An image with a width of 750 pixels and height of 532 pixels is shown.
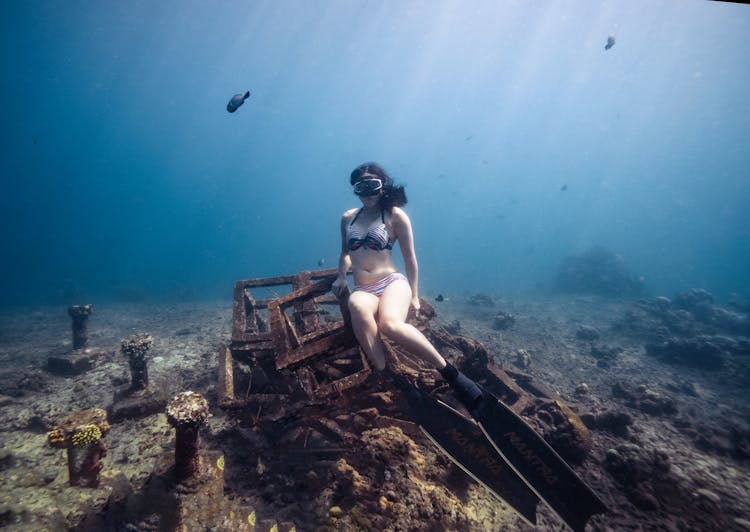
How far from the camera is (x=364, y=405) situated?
4.26m

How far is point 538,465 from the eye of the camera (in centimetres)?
356

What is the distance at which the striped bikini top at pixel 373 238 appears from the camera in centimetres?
457

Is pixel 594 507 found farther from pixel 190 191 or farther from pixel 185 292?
pixel 190 191

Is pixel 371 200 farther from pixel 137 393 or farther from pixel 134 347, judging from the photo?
pixel 137 393

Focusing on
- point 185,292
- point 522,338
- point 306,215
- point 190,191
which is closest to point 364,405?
point 522,338

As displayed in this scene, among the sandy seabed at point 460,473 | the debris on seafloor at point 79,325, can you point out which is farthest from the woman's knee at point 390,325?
the debris on seafloor at point 79,325

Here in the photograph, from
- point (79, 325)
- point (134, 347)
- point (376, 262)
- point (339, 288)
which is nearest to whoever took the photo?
point (339, 288)

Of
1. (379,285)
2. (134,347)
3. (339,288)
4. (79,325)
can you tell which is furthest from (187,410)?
(79,325)

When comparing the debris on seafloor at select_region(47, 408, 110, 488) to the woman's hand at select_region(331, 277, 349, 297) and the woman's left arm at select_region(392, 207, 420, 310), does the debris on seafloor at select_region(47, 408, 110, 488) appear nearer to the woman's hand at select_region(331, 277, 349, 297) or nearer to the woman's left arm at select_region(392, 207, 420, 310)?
the woman's hand at select_region(331, 277, 349, 297)

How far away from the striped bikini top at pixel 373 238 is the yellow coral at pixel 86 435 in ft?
12.0

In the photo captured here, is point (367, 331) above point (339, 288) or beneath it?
beneath

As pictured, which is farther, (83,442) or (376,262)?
(376,262)

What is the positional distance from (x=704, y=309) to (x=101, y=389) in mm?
29193

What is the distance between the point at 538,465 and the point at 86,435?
5.01 m
